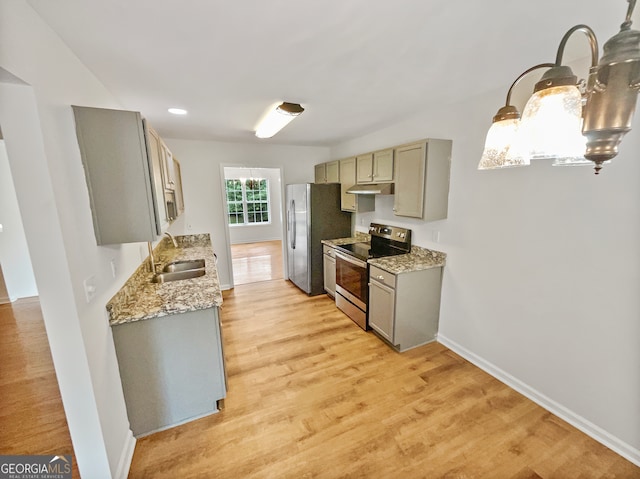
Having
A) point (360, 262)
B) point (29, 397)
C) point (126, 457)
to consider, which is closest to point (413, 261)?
point (360, 262)

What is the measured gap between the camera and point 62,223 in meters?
1.17

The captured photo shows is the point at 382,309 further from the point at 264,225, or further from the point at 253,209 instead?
the point at 253,209

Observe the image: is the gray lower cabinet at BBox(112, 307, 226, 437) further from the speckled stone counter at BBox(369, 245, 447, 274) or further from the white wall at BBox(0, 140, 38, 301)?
the white wall at BBox(0, 140, 38, 301)

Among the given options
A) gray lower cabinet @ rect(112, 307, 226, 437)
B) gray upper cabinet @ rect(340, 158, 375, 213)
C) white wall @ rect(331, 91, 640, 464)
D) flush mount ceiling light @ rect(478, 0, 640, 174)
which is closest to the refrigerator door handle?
gray upper cabinet @ rect(340, 158, 375, 213)

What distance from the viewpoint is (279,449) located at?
168 centimetres

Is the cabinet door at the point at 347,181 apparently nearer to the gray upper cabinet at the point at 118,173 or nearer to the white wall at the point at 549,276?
the white wall at the point at 549,276

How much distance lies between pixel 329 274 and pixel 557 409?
106 inches

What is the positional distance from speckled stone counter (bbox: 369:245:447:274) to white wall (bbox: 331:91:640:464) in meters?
0.11

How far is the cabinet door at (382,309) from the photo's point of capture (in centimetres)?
262

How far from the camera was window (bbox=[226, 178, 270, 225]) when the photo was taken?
8.03 meters

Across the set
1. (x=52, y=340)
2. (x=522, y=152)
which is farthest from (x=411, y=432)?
(x=52, y=340)

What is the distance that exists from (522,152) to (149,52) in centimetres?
190

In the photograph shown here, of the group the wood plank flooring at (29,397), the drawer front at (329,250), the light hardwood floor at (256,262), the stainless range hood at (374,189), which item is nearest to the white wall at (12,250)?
the wood plank flooring at (29,397)

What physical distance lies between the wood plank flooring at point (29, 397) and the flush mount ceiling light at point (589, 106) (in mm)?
2797
